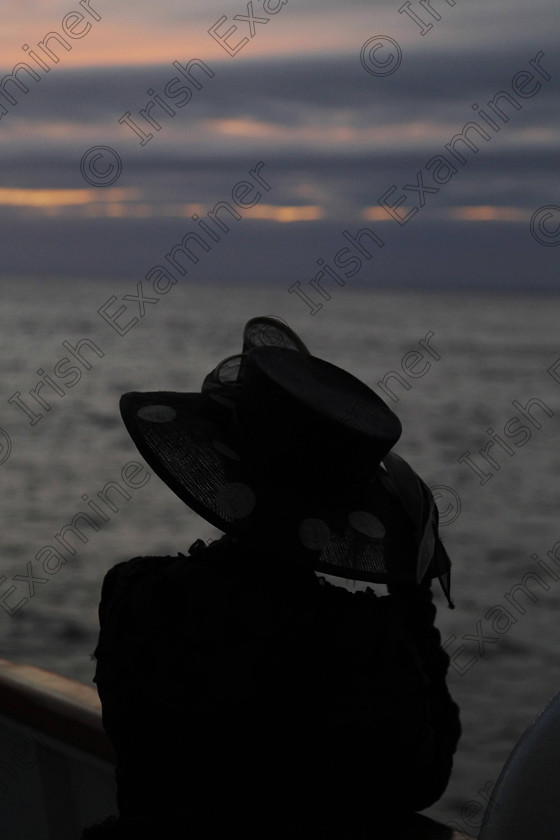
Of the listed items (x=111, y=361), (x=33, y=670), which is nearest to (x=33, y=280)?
(x=111, y=361)

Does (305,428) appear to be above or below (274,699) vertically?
above

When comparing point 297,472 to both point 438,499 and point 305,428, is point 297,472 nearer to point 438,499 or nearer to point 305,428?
point 305,428

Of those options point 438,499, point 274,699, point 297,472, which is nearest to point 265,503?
point 297,472

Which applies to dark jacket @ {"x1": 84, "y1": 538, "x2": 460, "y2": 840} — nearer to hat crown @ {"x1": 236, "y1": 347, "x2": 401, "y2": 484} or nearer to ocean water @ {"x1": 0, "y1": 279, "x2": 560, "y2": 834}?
hat crown @ {"x1": 236, "y1": 347, "x2": 401, "y2": 484}

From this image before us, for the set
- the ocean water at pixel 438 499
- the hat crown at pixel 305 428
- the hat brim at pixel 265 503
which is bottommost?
the ocean water at pixel 438 499

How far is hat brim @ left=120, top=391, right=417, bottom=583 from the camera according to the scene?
3.43 feet

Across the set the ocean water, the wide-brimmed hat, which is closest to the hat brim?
the wide-brimmed hat

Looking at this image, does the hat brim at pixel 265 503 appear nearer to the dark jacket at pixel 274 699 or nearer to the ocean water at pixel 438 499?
the dark jacket at pixel 274 699

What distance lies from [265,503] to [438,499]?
10436mm

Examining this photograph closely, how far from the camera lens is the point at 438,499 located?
37.1 feet

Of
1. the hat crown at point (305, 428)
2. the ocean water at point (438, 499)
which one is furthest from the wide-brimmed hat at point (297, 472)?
the ocean water at point (438, 499)

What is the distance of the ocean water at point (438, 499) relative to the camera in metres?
6.92

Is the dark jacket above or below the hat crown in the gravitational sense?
below

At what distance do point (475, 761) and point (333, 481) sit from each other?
516 cm
